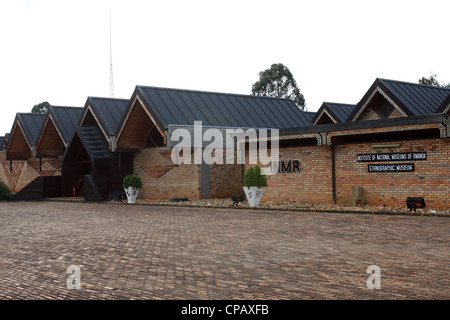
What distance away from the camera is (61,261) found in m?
9.88

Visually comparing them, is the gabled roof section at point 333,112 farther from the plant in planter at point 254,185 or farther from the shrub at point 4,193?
the shrub at point 4,193

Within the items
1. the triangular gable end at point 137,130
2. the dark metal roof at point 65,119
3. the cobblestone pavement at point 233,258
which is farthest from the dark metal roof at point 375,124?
the dark metal roof at point 65,119

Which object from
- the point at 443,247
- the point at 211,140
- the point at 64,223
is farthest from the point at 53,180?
the point at 443,247

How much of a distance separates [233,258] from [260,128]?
2181 centimetres

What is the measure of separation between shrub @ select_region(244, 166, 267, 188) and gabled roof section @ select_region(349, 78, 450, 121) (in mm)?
6252

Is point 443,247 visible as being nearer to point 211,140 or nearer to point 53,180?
point 211,140

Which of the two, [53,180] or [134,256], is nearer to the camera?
[134,256]

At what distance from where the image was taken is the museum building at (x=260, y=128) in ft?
60.3

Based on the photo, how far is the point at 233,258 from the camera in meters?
9.72

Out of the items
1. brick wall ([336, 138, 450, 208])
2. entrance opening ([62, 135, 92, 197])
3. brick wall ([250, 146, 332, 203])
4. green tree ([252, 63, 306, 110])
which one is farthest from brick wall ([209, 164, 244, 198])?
green tree ([252, 63, 306, 110])

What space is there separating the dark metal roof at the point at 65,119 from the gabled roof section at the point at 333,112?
15270 mm

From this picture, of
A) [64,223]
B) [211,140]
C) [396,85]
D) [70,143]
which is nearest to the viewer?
[64,223]
